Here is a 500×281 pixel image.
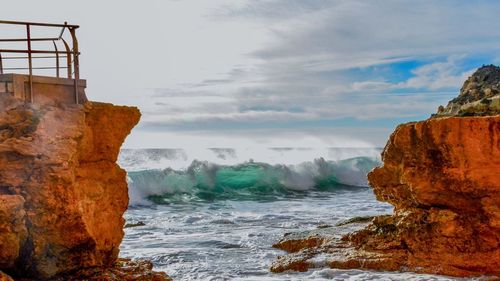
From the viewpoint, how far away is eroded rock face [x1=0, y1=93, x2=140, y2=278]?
7188mm

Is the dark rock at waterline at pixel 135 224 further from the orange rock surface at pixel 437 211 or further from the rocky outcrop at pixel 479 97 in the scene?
the rocky outcrop at pixel 479 97

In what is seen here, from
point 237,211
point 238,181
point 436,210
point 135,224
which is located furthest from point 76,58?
point 238,181

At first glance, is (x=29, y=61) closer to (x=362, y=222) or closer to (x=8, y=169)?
(x=8, y=169)

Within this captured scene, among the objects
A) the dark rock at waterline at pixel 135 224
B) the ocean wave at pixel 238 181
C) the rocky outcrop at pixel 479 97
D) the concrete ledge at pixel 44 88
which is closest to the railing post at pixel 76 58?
Result: the concrete ledge at pixel 44 88

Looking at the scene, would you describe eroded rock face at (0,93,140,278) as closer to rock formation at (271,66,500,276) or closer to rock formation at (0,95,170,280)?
rock formation at (0,95,170,280)

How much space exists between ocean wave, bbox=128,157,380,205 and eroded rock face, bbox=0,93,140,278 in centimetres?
1637

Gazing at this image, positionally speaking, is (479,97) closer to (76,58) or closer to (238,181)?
(76,58)

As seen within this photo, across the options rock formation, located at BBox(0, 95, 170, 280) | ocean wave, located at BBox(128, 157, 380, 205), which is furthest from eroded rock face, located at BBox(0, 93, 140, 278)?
ocean wave, located at BBox(128, 157, 380, 205)

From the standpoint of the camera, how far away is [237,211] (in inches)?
829

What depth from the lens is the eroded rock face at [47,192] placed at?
7188 mm

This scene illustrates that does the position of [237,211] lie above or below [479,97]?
below

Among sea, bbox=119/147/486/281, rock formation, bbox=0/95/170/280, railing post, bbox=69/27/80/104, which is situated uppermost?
railing post, bbox=69/27/80/104

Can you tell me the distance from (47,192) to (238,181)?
80.6ft

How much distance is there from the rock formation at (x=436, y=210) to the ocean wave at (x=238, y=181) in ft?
50.4
